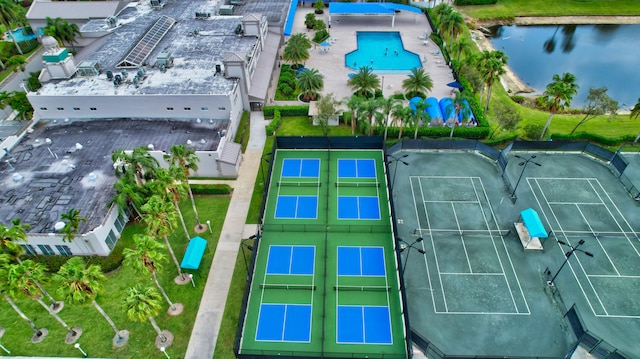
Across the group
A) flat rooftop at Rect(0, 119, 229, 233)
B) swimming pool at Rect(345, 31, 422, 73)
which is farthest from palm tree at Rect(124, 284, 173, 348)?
swimming pool at Rect(345, 31, 422, 73)

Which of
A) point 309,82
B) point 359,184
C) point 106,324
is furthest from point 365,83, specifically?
point 106,324

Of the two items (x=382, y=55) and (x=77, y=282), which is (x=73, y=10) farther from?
(x=77, y=282)

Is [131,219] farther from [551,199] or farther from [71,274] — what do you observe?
[551,199]

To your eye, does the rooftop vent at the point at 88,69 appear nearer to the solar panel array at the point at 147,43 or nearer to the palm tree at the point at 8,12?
the solar panel array at the point at 147,43

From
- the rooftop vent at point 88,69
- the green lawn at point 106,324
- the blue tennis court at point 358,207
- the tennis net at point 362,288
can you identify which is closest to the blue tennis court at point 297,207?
the blue tennis court at point 358,207

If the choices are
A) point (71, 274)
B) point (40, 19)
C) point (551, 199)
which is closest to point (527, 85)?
point (551, 199)
